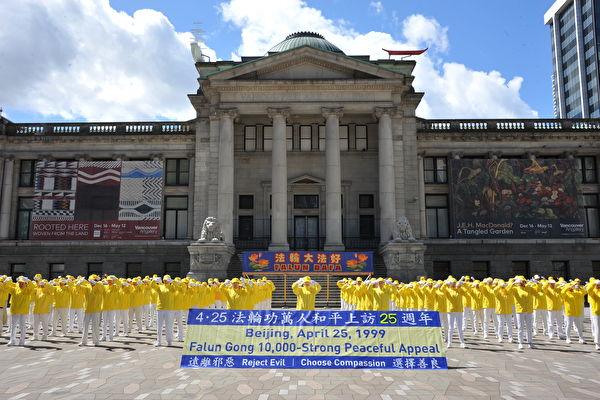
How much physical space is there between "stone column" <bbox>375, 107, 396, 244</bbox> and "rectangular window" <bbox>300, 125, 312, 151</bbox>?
21.6 feet

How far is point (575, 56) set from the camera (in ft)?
355

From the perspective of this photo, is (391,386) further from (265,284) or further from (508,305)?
(265,284)

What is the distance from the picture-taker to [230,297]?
17172 millimetres

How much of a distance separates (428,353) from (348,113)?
2832cm

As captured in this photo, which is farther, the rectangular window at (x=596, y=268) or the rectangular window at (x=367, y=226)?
the rectangular window at (x=367, y=226)

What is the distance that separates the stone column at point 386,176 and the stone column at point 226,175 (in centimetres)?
1052

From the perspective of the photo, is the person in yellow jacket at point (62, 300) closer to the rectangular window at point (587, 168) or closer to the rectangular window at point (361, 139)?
the rectangular window at point (361, 139)

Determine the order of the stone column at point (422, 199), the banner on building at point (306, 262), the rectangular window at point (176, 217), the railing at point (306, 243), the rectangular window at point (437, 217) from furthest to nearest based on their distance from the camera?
the rectangular window at point (437, 217), the rectangular window at point (176, 217), the stone column at point (422, 199), the railing at point (306, 243), the banner on building at point (306, 262)

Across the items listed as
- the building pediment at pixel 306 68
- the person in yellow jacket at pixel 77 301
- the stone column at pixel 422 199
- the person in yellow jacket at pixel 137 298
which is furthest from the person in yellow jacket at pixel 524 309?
the building pediment at pixel 306 68

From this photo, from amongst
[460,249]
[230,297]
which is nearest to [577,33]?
[460,249]

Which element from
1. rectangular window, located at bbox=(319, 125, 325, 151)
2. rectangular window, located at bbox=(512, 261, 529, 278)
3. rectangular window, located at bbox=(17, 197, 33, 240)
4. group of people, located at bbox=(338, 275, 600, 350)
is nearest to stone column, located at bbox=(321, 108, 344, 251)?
rectangular window, located at bbox=(319, 125, 325, 151)

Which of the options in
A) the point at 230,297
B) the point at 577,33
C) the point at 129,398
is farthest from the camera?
the point at 577,33

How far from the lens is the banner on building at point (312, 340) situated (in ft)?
40.3

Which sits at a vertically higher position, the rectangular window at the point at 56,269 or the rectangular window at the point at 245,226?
the rectangular window at the point at 245,226
